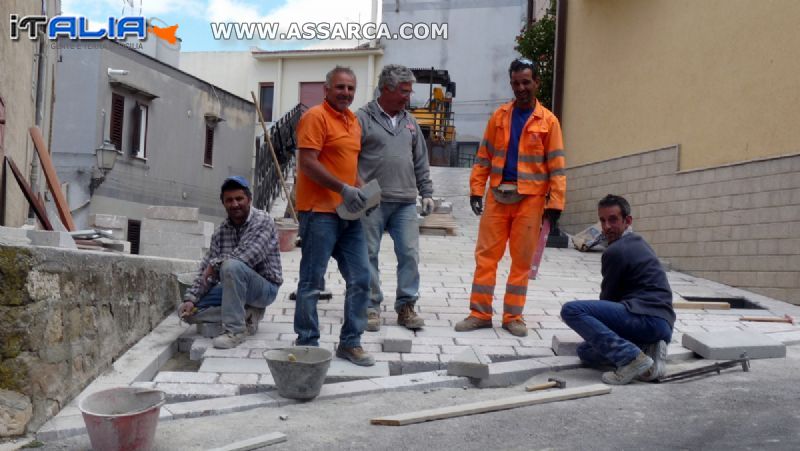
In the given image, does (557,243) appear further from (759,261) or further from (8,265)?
(8,265)

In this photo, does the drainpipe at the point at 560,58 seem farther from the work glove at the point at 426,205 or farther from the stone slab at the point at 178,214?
the work glove at the point at 426,205

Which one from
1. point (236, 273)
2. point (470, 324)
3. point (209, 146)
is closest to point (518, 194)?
point (470, 324)

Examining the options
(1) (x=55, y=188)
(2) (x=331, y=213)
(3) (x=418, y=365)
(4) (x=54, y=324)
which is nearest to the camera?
(4) (x=54, y=324)

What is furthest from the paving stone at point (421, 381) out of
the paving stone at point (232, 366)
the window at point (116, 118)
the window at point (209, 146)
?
the window at point (209, 146)

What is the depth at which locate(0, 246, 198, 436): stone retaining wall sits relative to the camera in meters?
3.11

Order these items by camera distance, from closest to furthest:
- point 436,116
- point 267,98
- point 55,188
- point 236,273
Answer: point 236,273 → point 55,188 → point 436,116 → point 267,98

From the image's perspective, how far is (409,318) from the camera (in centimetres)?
523

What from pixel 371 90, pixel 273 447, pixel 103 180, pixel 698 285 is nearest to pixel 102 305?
pixel 273 447

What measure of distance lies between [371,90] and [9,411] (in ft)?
82.1

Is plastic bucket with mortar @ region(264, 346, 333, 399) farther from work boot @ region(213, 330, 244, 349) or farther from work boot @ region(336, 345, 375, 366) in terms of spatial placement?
work boot @ region(213, 330, 244, 349)

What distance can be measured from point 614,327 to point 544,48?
11.8 metres

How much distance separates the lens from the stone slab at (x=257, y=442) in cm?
298

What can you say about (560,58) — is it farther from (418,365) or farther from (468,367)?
(468,367)

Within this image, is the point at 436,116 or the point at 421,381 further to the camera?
the point at 436,116
